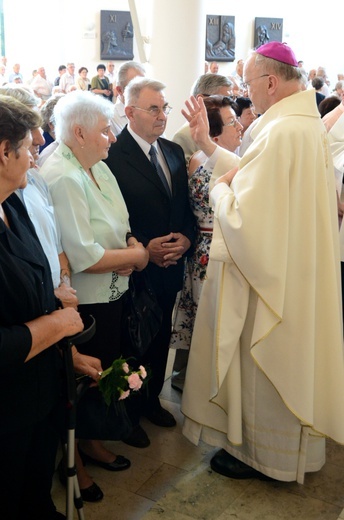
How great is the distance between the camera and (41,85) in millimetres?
17031

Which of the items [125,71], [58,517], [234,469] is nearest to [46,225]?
[58,517]

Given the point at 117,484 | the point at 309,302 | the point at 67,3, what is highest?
the point at 67,3

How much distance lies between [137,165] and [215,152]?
405 mm

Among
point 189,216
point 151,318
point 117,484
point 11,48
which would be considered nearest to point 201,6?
point 189,216

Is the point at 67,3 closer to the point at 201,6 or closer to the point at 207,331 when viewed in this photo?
the point at 201,6

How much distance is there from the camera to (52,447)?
2.39 meters

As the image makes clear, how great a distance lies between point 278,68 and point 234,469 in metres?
1.84

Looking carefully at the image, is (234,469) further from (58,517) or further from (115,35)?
(115,35)

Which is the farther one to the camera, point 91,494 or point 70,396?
point 91,494

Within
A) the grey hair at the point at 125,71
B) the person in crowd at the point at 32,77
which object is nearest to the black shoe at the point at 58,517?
the grey hair at the point at 125,71

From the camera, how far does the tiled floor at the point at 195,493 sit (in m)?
2.78

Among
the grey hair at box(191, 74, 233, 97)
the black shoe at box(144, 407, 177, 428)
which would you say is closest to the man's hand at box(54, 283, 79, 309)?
the black shoe at box(144, 407, 177, 428)

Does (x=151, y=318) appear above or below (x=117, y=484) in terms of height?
above

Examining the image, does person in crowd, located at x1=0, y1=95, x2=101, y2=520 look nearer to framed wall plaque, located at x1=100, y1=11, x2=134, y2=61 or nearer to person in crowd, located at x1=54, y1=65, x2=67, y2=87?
person in crowd, located at x1=54, y1=65, x2=67, y2=87
